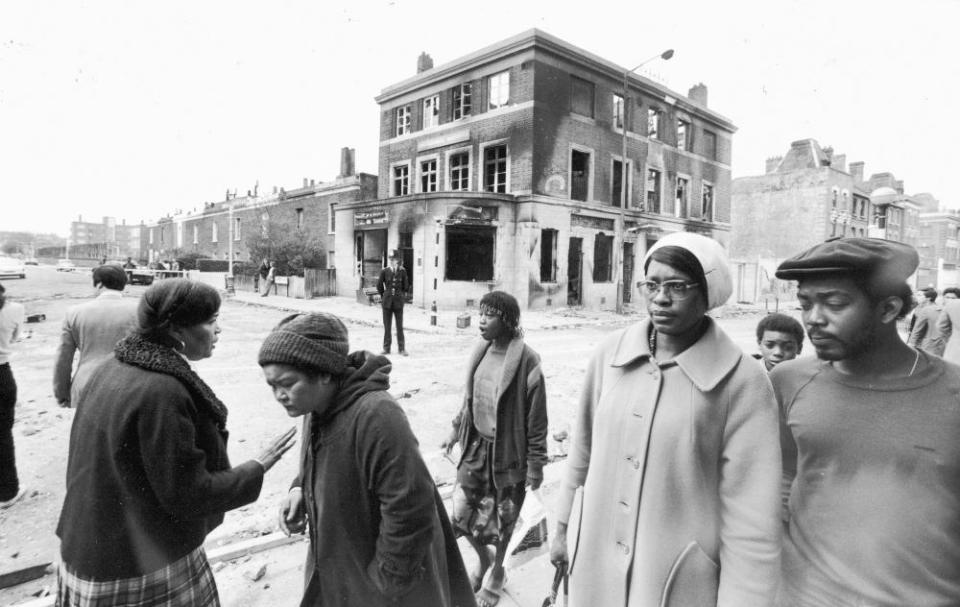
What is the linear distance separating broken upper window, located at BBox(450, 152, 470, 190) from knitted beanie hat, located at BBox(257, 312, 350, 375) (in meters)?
21.5

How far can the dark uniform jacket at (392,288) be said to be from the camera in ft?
35.0

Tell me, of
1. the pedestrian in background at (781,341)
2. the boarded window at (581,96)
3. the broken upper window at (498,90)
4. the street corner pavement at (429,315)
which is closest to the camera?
the pedestrian in background at (781,341)

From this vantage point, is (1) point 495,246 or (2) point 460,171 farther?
(2) point 460,171

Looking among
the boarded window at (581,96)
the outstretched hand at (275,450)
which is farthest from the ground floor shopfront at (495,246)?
the outstretched hand at (275,450)

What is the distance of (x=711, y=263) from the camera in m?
1.77

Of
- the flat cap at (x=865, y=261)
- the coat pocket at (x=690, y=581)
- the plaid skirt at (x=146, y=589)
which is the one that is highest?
the flat cap at (x=865, y=261)

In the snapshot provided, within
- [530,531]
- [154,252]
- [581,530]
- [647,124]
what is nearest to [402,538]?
[581,530]

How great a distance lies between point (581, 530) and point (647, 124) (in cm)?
2625

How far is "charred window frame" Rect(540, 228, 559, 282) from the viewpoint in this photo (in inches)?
837

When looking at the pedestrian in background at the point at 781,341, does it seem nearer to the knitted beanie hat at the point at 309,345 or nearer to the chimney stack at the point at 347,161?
the knitted beanie hat at the point at 309,345

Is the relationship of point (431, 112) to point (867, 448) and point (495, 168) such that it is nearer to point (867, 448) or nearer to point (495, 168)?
point (495, 168)

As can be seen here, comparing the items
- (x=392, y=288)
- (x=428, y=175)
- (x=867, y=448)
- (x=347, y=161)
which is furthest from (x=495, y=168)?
(x=867, y=448)

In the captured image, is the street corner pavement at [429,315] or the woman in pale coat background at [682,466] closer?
the woman in pale coat background at [682,466]

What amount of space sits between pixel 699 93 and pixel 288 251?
83.6 feet
